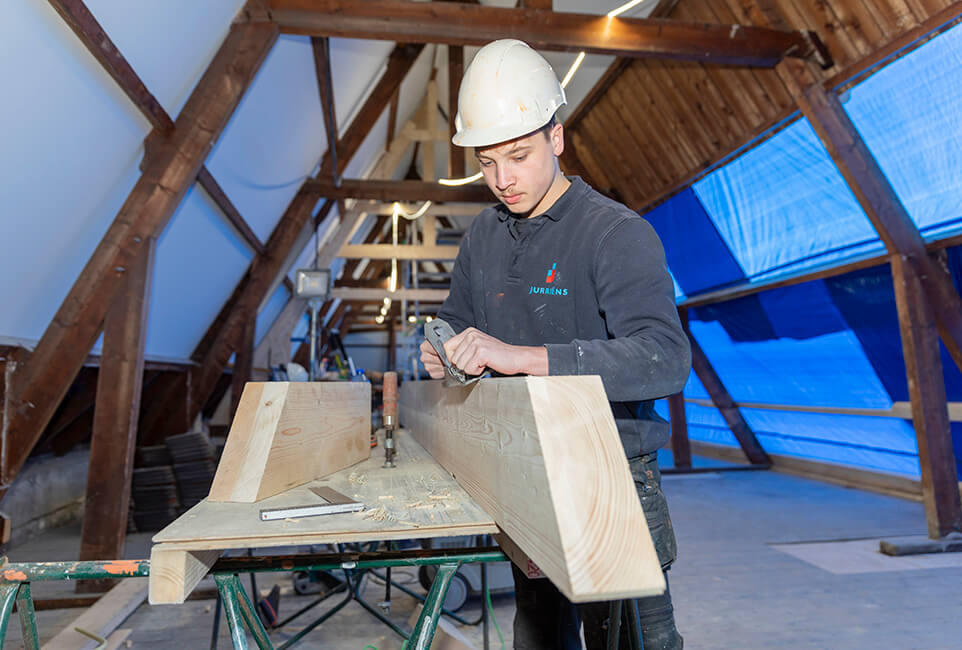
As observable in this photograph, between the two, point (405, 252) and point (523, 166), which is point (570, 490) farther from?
point (405, 252)

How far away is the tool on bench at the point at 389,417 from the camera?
1.85m

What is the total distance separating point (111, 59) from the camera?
8.53 feet

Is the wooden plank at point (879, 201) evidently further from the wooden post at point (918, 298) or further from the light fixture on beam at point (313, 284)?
the light fixture on beam at point (313, 284)

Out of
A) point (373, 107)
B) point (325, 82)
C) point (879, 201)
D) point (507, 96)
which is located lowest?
point (507, 96)

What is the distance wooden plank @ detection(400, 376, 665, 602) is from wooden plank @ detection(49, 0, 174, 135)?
2.33m

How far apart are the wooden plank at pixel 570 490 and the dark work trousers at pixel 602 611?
34 cm

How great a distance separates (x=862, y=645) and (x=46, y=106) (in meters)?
3.97

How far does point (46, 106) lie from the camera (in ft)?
7.97

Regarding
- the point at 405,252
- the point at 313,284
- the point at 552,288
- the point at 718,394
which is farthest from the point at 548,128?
the point at 718,394

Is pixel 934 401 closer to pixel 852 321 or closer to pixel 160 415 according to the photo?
pixel 852 321

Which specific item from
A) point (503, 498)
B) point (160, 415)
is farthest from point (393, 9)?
point (160, 415)

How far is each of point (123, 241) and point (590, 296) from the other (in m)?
2.69

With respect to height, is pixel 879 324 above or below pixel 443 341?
above

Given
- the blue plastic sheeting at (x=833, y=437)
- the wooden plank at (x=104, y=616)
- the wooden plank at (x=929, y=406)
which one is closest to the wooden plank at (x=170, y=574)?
the wooden plank at (x=104, y=616)
